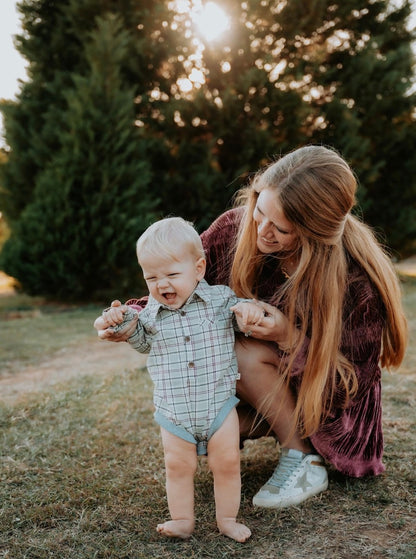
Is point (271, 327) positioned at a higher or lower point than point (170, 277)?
lower

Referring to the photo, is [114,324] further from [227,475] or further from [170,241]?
[227,475]

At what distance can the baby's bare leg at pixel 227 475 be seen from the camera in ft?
6.08

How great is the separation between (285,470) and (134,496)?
0.59 metres

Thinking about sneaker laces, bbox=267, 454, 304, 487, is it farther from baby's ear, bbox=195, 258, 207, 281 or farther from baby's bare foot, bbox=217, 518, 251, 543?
baby's ear, bbox=195, 258, 207, 281

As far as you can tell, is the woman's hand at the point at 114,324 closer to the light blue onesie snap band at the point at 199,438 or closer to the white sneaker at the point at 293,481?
the light blue onesie snap band at the point at 199,438

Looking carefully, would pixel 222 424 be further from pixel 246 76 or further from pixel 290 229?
pixel 246 76

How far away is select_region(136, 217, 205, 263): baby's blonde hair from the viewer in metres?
1.84

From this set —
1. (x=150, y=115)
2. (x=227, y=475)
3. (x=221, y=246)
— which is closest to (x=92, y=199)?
(x=150, y=115)

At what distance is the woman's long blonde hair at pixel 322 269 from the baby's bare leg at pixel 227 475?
1.19ft

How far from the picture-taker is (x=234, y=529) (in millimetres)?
1871

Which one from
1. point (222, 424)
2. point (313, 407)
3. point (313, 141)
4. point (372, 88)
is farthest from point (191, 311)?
point (372, 88)

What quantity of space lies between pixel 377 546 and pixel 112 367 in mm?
2815

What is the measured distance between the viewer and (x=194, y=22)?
28.9 feet

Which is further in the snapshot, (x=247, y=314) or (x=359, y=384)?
(x=359, y=384)
